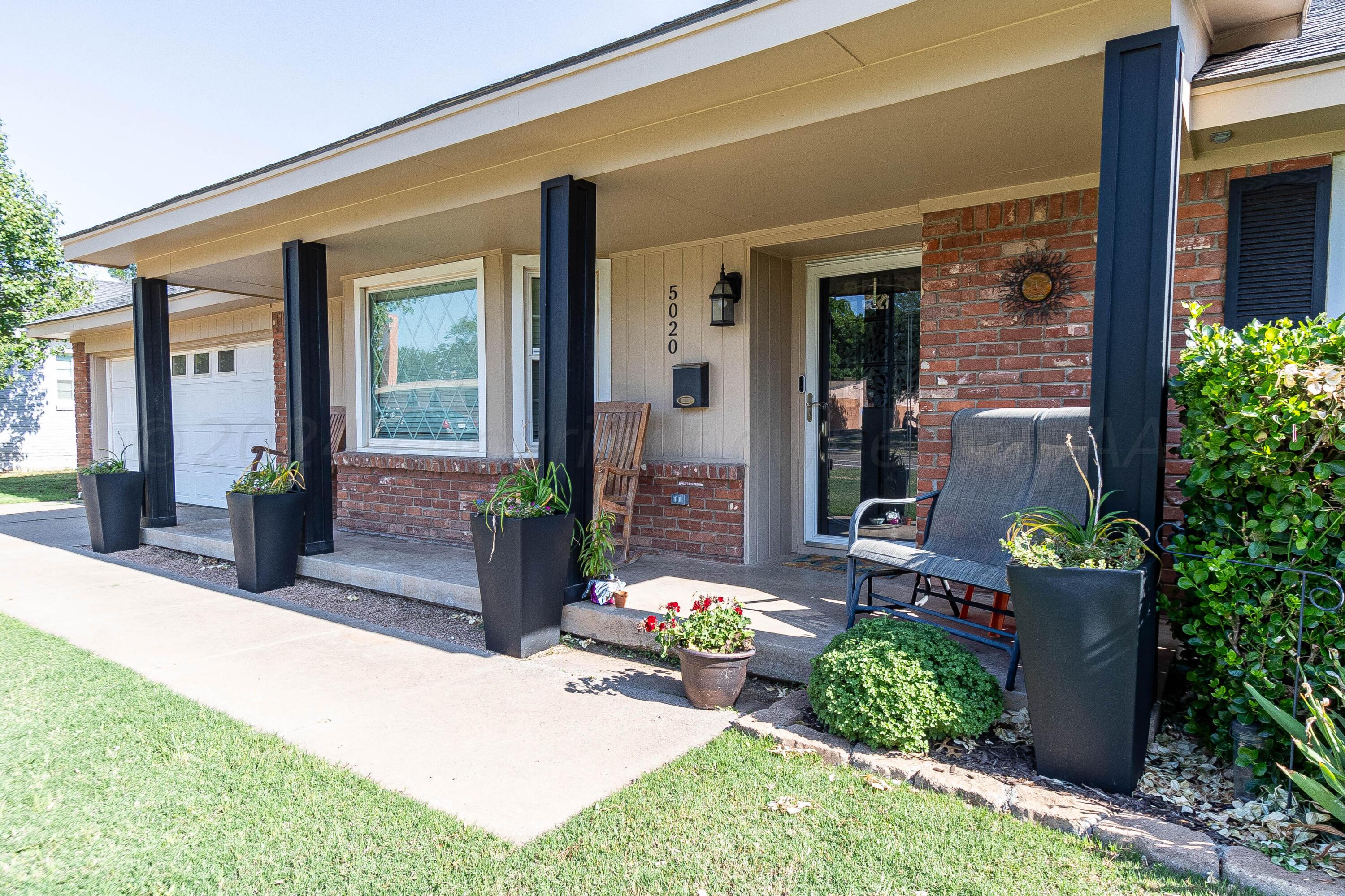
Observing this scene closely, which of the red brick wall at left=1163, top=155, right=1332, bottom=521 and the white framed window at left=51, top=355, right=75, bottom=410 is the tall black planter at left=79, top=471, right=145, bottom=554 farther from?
the white framed window at left=51, top=355, right=75, bottom=410

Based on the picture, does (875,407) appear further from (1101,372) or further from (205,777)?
(205,777)

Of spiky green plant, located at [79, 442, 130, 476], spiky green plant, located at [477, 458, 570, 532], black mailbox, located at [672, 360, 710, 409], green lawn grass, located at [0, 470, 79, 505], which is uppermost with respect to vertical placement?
black mailbox, located at [672, 360, 710, 409]

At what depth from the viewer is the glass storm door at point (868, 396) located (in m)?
4.66

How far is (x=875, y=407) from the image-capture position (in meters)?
4.79

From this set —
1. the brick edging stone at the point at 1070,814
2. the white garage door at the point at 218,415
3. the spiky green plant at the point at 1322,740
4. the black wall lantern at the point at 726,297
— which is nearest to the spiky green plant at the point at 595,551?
the brick edging stone at the point at 1070,814

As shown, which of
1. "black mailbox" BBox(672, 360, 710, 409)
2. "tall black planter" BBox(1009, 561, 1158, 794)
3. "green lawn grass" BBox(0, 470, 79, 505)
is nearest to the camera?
"tall black planter" BBox(1009, 561, 1158, 794)

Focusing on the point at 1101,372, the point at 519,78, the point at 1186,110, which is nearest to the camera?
the point at 1101,372

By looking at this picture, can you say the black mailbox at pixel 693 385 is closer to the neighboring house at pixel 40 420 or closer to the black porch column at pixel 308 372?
the black porch column at pixel 308 372

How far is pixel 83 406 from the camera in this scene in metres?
10.9

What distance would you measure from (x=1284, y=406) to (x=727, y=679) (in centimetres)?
188

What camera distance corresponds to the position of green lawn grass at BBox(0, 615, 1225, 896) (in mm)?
1731

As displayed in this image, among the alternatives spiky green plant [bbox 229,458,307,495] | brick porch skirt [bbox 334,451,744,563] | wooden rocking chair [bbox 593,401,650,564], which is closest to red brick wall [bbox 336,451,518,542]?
brick porch skirt [bbox 334,451,744,563]

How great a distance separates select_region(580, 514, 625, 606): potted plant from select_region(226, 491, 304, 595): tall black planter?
2.39m

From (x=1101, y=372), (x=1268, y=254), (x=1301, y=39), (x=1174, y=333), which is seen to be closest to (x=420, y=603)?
(x=1101, y=372)
